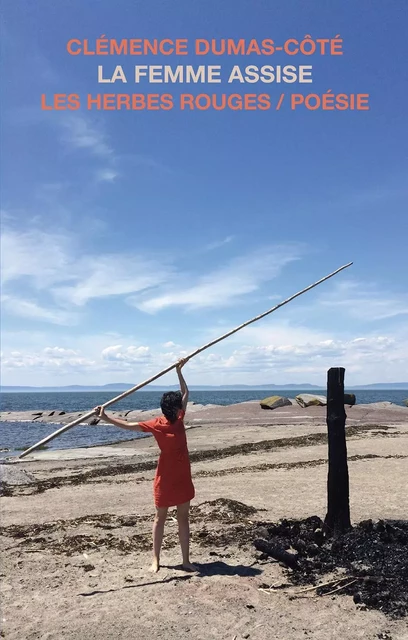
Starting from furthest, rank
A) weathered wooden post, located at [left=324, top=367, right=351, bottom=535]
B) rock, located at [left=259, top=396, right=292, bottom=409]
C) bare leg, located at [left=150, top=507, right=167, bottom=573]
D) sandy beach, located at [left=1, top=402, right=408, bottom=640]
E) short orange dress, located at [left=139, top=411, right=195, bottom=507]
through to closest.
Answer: rock, located at [left=259, top=396, right=292, bottom=409] → weathered wooden post, located at [left=324, top=367, right=351, bottom=535] → bare leg, located at [left=150, top=507, right=167, bottom=573] → short orange dress, located at [left=139, top=411, right=195, bottom=507] → sandy beach, located at [left=1, top=402, right=408, bottom=640]

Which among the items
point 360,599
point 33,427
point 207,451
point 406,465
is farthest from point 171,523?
point 33,427

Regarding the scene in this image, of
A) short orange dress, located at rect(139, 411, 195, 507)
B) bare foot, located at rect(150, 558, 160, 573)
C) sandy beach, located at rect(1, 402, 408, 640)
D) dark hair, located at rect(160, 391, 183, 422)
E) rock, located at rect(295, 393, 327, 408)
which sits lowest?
sandy beach, located at rect(1, 402, 408, 640)

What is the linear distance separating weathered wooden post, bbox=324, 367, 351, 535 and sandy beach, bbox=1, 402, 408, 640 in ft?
4.96

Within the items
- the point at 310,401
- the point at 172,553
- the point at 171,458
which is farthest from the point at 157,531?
the point at 310,401

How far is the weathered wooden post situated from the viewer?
878cm

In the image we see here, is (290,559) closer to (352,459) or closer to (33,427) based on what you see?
(352,459)

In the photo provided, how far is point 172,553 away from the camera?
857 centimetres

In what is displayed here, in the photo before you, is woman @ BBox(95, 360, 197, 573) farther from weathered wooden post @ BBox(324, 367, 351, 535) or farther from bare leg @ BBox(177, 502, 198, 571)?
weathered wooden post @ BBox(324, 367, 351, 535)

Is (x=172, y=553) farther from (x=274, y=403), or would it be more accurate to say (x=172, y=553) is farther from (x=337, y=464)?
(x=274, y=403)

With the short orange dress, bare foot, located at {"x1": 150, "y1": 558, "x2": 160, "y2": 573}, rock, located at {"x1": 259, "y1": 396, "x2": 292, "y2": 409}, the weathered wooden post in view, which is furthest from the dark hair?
rock, located at {"x1": 259, "y1": 396, "x2": 292, "y2": 409}

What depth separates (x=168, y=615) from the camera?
245 inches

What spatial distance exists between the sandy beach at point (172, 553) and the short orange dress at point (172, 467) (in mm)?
1126

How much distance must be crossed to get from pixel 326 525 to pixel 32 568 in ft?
15.9

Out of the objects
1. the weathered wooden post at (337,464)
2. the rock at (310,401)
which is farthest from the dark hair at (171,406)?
the rock at (310,401)
